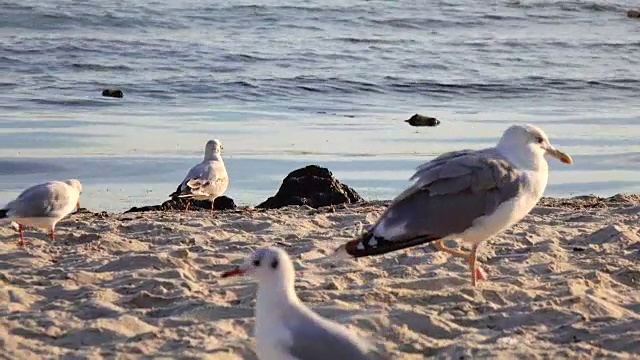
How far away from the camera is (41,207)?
8.70m

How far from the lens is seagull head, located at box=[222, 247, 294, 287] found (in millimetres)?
5047

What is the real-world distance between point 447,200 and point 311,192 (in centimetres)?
440

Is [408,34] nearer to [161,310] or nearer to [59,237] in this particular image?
[59,237]

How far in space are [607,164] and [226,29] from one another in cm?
1741

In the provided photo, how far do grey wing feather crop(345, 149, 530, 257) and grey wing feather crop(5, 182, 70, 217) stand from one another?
2955 millimetres

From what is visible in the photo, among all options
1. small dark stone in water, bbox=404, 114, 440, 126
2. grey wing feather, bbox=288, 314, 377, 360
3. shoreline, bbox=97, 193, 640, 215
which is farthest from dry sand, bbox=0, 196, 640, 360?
small dark stone in water, bbox=404, 114, 440, 126

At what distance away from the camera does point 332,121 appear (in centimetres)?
1745

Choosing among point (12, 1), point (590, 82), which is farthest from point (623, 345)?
point (12, 1)

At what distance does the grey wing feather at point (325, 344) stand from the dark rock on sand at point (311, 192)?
6.15 metres

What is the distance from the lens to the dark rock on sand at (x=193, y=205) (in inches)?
437

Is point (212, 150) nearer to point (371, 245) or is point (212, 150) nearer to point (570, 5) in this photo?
point (371, 245)

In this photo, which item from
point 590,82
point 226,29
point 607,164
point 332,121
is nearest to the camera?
point 607,164

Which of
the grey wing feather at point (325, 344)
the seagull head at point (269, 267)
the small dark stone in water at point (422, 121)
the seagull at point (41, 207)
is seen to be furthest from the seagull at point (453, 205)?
the small dark stone in water at point (422, 121)

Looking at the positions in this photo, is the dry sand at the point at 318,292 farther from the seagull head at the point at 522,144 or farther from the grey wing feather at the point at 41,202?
the seagull head at the point at 522,144
